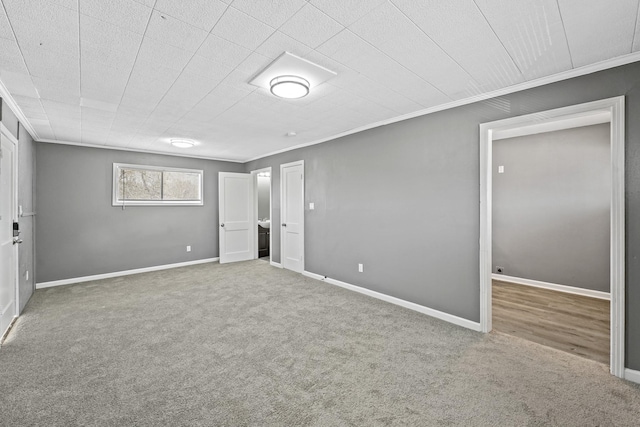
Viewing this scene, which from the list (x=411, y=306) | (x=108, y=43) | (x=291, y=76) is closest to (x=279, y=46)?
(x=291, y=76)

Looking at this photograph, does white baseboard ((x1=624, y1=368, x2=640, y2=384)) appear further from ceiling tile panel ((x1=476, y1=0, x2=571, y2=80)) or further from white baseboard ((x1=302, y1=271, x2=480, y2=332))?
ceiling tile panel ((x1=476, y1=0, x2=571, y2=80))

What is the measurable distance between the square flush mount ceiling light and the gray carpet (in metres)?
2.37

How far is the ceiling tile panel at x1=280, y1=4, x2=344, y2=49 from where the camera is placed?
5.44 feet

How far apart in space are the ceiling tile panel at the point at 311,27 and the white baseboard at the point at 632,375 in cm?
328

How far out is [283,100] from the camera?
9.95 feet

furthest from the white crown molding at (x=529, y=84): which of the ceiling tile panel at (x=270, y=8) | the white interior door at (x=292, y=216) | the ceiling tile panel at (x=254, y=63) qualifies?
the ceiling tile panel at (x=270, y=8)

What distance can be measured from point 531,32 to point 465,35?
1.40 feet

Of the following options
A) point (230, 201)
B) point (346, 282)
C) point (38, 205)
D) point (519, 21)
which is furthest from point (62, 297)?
point (519, 21)

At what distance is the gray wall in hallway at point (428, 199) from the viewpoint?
2.18 meters

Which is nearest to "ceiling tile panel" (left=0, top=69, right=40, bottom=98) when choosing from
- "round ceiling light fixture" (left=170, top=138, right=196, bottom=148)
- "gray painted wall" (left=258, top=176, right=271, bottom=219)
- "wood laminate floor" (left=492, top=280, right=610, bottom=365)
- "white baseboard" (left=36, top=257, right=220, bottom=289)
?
"round ceiling light fixture" (left=170, top=138, right=196, bottom=148)

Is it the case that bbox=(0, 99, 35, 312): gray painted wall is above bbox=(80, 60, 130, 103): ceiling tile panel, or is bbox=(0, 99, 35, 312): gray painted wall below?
below

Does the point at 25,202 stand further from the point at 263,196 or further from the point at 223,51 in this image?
the point at 263,196

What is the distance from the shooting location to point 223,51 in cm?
204

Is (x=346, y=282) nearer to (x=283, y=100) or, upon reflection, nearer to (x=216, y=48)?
(x=283, y=100)
